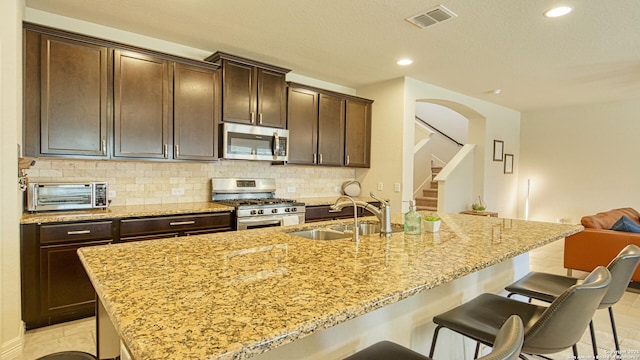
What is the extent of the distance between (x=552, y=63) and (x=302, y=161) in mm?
3067

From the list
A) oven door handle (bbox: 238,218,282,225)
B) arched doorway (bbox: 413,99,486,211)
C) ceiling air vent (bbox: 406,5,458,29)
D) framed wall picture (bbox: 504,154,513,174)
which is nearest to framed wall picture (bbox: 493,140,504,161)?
framed wall picture (bbox: 504,154,513,174)

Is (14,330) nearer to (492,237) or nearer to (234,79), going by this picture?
(234,79)

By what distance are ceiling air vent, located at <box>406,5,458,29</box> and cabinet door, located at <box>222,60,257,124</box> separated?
1760 millimetres

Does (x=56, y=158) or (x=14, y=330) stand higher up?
(x=56, y=158)

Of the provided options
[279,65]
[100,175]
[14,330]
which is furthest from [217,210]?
[279,65]

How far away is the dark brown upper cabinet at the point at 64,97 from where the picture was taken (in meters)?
2.68

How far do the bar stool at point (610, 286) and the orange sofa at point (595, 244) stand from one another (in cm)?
212

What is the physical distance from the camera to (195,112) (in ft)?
11.4

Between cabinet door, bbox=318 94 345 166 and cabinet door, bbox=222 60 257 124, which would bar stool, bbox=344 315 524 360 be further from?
cabinet door, bbox=318 94 345 166

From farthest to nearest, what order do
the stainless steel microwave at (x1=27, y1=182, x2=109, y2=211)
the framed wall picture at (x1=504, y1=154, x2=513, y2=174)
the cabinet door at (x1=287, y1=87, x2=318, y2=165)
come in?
the framed wall picture at (x1=504, y1=154, x2=513, y2=174) → the cabinet door at (x1=287, y1=87, x2=318, y2=165) → the stainless steel microwave at (x1=27, y1=182, x2=109, y2=211)

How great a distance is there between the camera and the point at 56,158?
9.42ft

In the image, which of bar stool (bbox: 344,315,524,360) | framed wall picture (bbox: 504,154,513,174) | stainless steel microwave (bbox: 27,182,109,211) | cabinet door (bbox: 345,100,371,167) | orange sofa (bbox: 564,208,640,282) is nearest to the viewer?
bar stool (bbox: 344,315,524,360)

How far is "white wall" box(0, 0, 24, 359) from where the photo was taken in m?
2.14

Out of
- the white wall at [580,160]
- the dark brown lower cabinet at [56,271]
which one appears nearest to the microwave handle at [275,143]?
the dark brown lower cabinet at [56,271]
